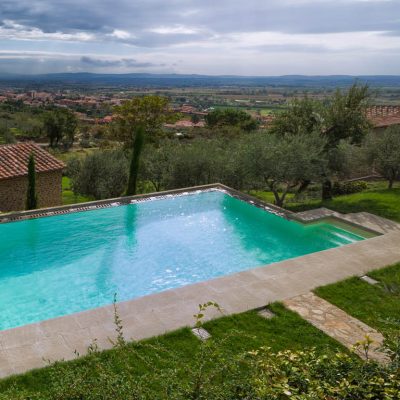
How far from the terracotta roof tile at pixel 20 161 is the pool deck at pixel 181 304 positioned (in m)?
10.2

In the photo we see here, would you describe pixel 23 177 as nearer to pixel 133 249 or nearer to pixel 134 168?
pixel 134 168

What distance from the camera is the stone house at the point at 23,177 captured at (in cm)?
1559

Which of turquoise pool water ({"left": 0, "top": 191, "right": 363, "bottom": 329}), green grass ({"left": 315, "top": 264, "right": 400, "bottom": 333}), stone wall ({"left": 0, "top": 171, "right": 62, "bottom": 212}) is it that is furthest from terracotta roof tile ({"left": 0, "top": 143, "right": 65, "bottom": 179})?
green grass ({"left": 315, "top": 264, "right": 400, "bottom": 333})

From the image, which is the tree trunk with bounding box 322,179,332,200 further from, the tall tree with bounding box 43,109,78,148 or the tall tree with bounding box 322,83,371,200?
the tall tree with bounding box 43,109,78,148

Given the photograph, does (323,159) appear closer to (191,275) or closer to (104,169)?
(191,275)

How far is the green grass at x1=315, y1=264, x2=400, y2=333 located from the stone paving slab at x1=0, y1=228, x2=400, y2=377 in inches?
12.5

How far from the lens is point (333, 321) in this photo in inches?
286

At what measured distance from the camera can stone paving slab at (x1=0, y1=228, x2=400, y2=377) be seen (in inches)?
244

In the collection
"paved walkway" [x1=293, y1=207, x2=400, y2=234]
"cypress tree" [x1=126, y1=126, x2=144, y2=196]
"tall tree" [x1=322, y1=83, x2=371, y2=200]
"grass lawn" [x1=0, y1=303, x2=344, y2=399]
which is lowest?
"paved walkway" [x1=293, y1=207, x2=400, y2=234]

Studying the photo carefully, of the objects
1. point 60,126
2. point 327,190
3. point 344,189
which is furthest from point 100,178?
point 60,126

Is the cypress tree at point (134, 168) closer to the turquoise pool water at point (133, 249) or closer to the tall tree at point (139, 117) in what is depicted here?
the turquoise pool water at point (133, 249)

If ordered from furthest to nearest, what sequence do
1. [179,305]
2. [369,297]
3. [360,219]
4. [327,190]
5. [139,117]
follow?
[139,117] → [327,190] → [360,219] → [369,297] → [179,305]

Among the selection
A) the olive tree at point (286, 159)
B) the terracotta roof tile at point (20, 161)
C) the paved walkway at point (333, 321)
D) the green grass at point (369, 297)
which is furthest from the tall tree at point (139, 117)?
→ the paved walkway at point (333, 321)

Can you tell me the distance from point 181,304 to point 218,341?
149 cm
